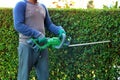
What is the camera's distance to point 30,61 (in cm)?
579

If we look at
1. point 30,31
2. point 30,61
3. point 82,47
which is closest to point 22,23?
point 30,31

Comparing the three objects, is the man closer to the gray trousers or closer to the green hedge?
the gray trousers

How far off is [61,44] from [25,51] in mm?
577

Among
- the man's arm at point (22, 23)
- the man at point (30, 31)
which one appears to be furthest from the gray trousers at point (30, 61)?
the man's arm at point (22, 23)

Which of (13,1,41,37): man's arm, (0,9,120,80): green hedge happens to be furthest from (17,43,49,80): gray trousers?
(0,9,120,80): green hedge

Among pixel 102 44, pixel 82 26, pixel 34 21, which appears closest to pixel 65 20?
pixel 82 26

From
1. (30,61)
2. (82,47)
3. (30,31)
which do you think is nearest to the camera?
(30,31)

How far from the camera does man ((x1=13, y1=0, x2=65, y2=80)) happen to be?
5.56 m

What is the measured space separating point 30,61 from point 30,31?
49 centimetres

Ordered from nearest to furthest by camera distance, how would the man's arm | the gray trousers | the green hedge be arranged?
the man's arm, the gray trousers, the green hedge

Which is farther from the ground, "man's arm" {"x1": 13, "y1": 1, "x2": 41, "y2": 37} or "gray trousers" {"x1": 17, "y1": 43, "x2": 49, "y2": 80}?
"man's arm" {"x1": 13, "y1": 1, "x2": 41, "y2": 37}

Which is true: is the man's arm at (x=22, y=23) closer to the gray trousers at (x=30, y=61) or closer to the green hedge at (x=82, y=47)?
the gray trousers at (x=30, y=61)

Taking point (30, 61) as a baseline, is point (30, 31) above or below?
above

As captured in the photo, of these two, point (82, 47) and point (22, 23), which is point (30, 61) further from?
point (82, 47)
